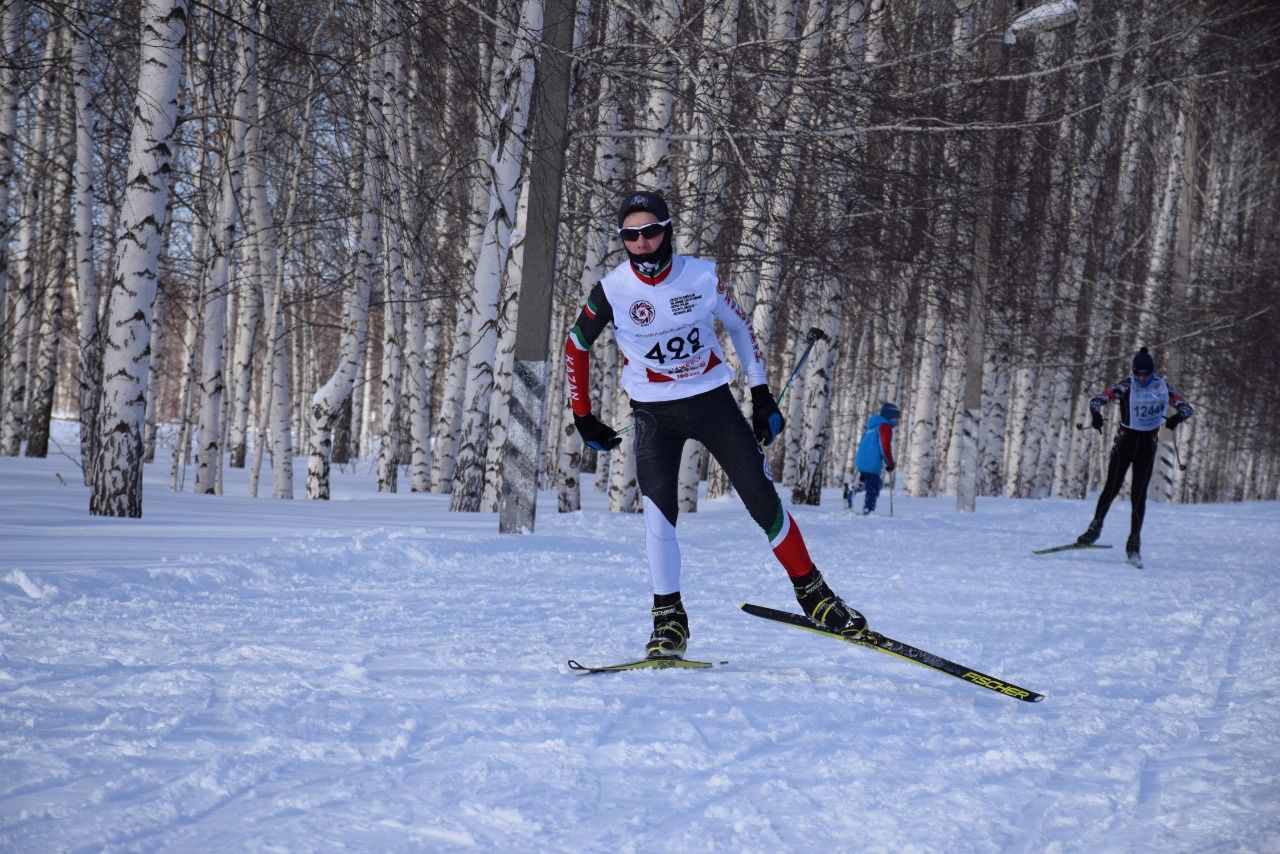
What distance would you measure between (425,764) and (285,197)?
17.1 meters

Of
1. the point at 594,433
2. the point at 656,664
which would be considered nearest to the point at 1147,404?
the point at 594,433

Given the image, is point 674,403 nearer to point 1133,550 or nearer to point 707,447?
point 707,447

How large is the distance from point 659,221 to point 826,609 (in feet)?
6.80

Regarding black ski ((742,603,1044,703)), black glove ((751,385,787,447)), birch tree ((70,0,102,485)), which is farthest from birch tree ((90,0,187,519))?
birch tree ((70,0,102,485))

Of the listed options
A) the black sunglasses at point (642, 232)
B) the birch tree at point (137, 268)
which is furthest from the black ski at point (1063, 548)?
the birch tree at point (137, 268)

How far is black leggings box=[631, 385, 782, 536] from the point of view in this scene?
5.15m

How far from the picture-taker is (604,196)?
1130cm

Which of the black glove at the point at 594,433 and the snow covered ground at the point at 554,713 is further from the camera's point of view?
the black glove at the point at 594,433

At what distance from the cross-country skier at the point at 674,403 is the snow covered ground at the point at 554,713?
1.33ft

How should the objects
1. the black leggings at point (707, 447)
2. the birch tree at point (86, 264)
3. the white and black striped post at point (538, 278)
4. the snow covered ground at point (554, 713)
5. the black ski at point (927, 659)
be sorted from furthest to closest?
the birch tree at point (86, 264) → the white and black striped post at point (538, 278) → the black leggings at point (707, 447) → the black ski at point (927, 659) → the snow covered ground at point (554, 713)

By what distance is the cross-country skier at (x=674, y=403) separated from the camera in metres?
5.05

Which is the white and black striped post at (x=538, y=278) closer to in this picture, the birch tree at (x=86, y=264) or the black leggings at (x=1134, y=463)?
the black leggings at (x=1134, y=463)

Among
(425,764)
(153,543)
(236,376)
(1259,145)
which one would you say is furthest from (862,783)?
(1259,145)

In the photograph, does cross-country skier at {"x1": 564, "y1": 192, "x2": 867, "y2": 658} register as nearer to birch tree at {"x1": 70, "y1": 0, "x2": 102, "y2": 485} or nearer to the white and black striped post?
the white and black striped post
